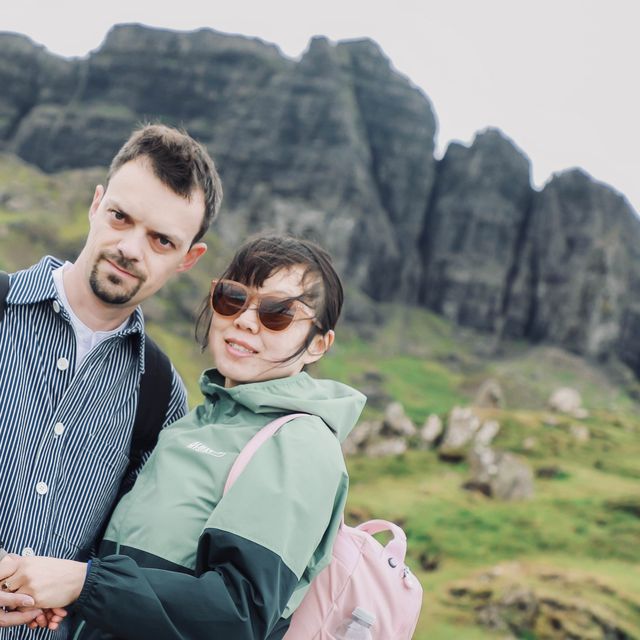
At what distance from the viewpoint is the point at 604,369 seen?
Answer: 8869 centimetres

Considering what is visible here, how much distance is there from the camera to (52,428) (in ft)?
12.1

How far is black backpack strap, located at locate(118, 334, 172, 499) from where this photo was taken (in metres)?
4.10

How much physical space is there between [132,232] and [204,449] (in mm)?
1254

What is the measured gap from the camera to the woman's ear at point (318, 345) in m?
3.81

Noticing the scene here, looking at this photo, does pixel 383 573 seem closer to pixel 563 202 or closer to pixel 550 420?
pixel 550 420

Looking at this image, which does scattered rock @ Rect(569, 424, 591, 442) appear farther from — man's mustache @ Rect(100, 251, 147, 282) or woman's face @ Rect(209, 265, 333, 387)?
man's mustache @ Rect(100, 251, 147, 282)

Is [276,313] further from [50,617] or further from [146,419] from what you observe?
[50,617]

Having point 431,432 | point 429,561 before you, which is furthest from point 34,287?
point 431,432

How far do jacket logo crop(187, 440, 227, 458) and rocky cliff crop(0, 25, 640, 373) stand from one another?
85711 mm

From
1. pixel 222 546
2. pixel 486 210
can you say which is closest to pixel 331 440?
pixel 222 546

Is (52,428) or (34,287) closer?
(52,428)

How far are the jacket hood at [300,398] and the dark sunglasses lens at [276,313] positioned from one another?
0.87ft

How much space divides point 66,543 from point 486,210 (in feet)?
327

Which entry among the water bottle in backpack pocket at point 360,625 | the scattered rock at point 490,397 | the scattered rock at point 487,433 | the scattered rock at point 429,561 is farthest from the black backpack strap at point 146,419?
the scattered rock at point 490,397
